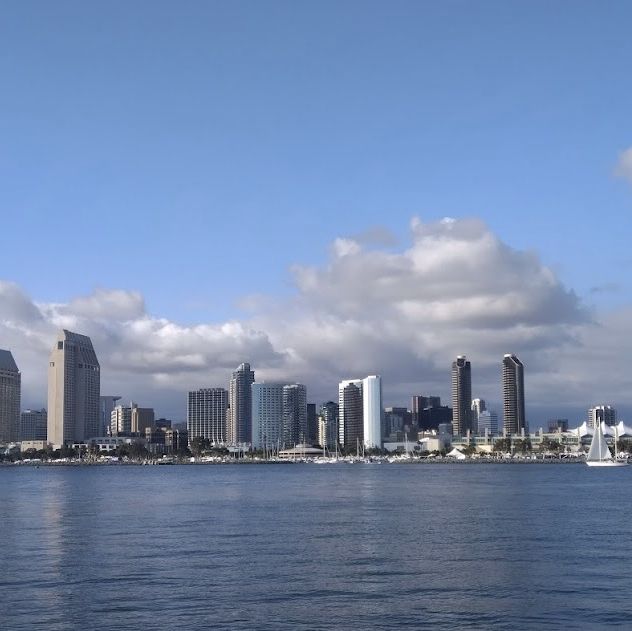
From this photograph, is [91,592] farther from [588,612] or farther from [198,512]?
[198,512]

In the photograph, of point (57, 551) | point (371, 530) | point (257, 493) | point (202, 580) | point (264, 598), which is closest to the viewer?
point (264, 598)

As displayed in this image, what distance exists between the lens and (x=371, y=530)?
213ft

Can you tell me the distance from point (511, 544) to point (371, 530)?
38.9 ft

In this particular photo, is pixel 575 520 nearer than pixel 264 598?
No

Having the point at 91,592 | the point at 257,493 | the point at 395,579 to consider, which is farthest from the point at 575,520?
the point at 257,493

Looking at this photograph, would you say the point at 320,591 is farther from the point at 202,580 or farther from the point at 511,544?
the point at 511,544

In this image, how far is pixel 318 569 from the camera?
47.0 metres

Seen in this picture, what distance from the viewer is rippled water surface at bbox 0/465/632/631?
36.4 metres

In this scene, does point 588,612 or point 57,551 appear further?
point 57,551

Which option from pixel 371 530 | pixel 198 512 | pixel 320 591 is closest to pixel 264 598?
pixel 320 591

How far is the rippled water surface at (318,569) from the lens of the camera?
36375 mm

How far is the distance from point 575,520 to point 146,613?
44693mm

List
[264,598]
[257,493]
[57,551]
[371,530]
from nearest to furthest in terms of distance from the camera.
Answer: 1. [264,598]
2. [57,551]
3. [371,530]
4. [257,493]

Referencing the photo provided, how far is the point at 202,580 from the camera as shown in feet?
143
